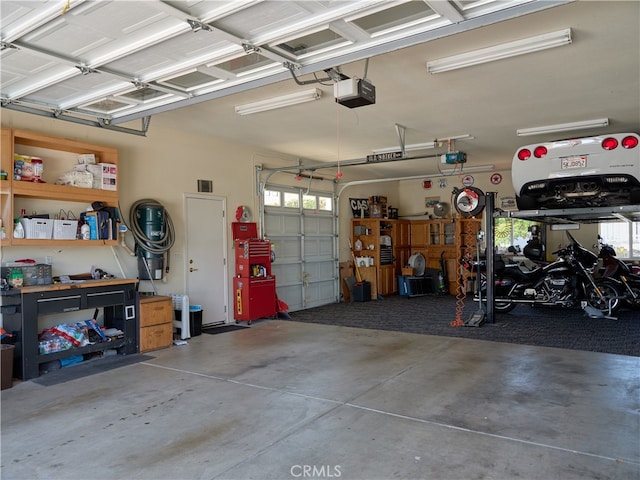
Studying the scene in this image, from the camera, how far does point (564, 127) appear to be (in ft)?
22.7

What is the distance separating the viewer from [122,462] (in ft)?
9.25

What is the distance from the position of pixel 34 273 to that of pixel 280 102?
10.8 ft

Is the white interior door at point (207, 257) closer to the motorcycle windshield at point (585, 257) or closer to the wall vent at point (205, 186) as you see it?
the wall vent at point (205, 186)

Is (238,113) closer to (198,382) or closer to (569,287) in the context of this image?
(198,382)

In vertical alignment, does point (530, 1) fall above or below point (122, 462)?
above

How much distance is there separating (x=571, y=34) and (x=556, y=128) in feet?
11.4

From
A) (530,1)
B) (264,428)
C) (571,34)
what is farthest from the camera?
(571,34)

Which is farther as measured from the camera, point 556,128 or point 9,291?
point 556,128

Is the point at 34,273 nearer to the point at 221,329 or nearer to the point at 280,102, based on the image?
the point at 221,329

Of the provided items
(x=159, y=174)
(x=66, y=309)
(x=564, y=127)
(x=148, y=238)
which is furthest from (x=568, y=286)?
(x=66, y=309)

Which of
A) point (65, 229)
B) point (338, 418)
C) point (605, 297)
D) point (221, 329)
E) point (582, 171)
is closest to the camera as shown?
point (338, 418)

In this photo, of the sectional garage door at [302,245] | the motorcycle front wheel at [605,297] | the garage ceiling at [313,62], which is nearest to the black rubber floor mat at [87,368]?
the garage ceiling at [313,62]

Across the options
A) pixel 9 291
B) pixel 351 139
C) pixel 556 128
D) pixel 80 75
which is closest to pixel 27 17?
pixel 80 75

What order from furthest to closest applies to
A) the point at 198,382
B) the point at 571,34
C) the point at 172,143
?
the point at 172,143 → the point at 198,382 → the point at 571,34
